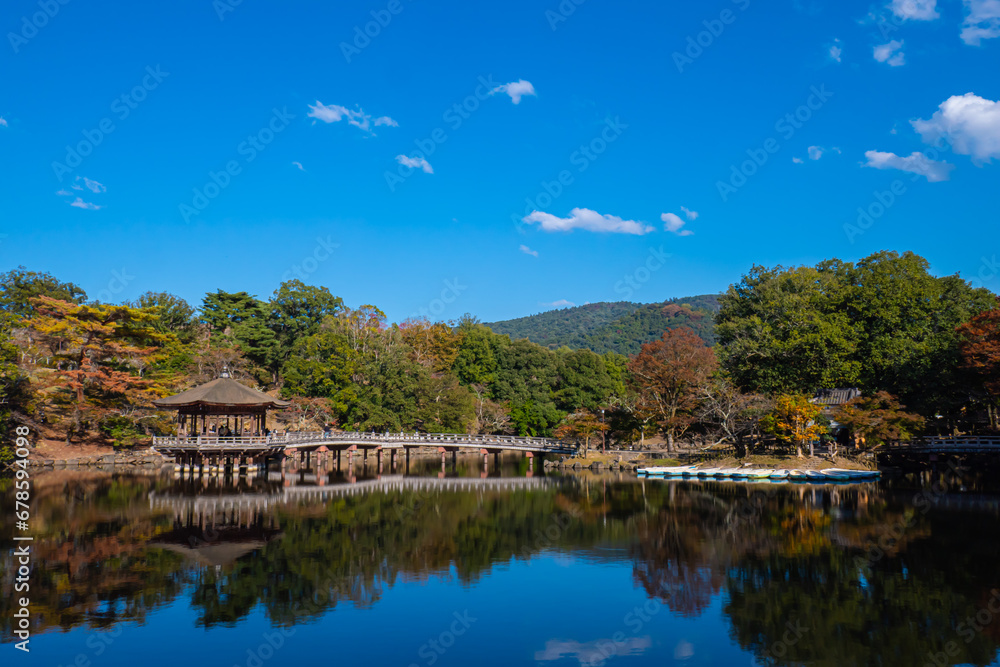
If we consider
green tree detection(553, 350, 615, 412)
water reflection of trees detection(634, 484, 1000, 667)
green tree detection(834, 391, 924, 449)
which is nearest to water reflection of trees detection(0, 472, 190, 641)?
water reflection of trees detection(634, 484, 1000, 667)

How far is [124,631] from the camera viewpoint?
12984 mm

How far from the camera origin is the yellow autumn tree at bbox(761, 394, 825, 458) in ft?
118

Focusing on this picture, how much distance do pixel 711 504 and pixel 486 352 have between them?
3838 cm

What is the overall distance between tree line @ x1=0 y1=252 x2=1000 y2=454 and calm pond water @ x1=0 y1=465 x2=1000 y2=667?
9.73 meters

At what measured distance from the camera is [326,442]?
39.7 metres

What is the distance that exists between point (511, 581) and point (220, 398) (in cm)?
2272

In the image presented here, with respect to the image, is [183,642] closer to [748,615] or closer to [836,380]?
[748,615]

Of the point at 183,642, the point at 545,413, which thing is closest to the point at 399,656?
the point at 183,642

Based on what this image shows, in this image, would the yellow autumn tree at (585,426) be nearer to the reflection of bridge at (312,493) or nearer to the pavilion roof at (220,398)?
the reflection of bridge at (312,493)

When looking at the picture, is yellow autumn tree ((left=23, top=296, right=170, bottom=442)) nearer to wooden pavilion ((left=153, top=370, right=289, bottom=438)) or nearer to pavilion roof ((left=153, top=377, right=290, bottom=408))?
wooden pavilion ((left=153, top=370, right=289, bottom=438))

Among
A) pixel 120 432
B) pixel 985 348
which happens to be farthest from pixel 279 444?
pixel 985 348

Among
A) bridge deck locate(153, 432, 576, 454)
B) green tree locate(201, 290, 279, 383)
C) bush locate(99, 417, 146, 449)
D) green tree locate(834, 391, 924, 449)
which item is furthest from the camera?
green tree locate(201, 290, 279, 383)

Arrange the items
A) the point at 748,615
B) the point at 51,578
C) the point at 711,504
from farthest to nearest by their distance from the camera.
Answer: the point at 711,504
the point at 51,578
the point at 748,615

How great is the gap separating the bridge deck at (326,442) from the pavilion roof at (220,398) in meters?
2.00
